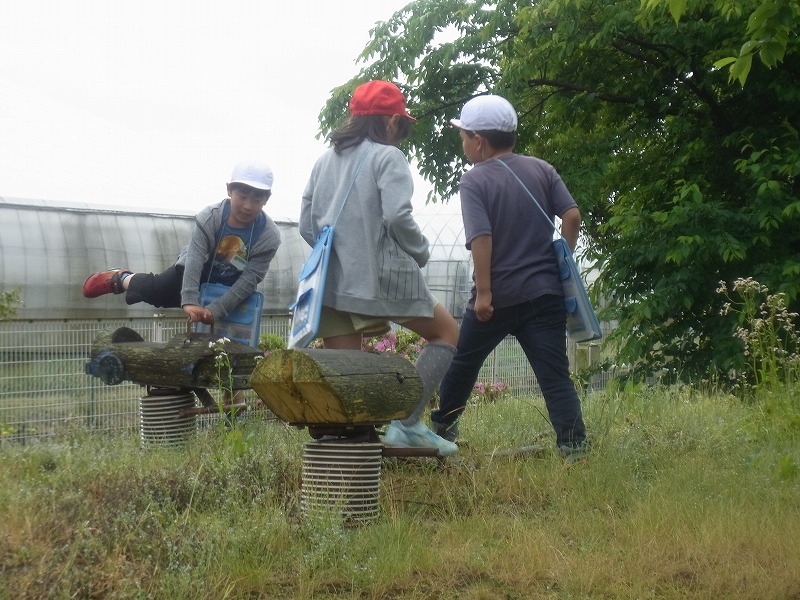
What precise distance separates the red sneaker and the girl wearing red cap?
1904 mm

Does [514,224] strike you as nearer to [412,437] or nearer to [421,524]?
[412,437]

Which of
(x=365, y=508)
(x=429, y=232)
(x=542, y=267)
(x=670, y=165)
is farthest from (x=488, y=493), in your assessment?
(x=429, y=232)

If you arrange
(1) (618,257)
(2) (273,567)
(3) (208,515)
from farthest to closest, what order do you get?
(1) (618,257) < (3) (208,515) < (2) (273,567)

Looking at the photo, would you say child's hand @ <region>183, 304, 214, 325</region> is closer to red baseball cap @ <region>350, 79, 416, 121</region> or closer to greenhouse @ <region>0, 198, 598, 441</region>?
greenhouse @ <region>0, 198, 598, 441</region>

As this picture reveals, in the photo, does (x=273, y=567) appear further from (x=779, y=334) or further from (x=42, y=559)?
(x=779, y=334)

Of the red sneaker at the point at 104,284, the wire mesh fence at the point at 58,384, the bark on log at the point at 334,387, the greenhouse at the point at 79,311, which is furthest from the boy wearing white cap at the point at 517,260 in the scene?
the wire mesh fence at the point at 58,384

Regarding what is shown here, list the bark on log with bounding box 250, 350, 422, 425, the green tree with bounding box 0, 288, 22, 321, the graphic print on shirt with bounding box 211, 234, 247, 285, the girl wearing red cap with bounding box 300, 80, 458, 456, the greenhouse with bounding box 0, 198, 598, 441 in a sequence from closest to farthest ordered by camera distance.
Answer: the bark on log with bounding box 250, 350, 422, 425 → the girl wearing red cap with bounding box 300, 80, 458, 456 → the graphic print on shirt with bounding box 211, 234, 247, 285 → the green tree with bounding box 0, 288, 22, 321 → the greenhouse with bounding box 0, 198, 598, 441

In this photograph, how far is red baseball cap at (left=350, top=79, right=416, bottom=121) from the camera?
16.6 feet

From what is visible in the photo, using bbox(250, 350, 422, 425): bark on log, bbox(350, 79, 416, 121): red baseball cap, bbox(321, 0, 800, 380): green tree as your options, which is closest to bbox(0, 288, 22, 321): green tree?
bbox(350, 79, 416, 121): red baseball cap

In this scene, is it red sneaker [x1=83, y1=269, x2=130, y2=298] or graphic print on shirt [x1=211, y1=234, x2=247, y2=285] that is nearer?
graphic print on shirt [x1=211, y1=234, x2=247, y2=285]

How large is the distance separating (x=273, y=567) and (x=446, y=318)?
195 cm

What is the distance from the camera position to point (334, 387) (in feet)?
13.1

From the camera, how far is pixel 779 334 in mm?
9969

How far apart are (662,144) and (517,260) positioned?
28.2 feet
